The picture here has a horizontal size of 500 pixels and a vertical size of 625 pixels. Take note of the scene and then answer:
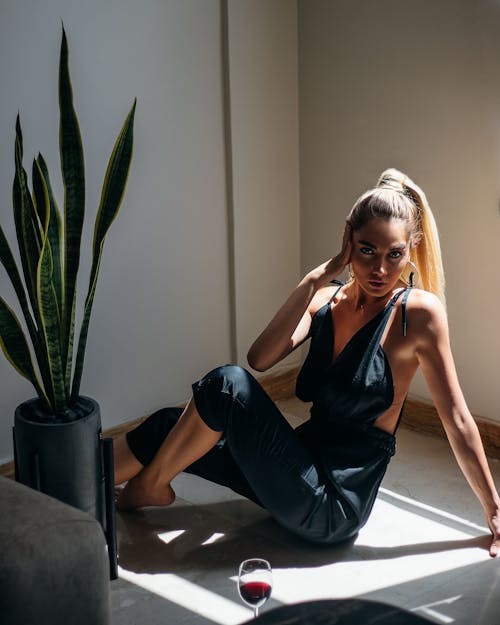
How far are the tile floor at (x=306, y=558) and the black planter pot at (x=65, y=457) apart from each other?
0.61 ft

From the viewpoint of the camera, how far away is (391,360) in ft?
7.61

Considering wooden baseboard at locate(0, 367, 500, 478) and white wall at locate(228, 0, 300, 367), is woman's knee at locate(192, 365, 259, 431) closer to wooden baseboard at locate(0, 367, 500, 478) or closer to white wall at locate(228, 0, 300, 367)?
wooden baseboard at locate(0, 367, 500, 478)

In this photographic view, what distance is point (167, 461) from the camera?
2.43 metres

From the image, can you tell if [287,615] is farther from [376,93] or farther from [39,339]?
[376,93]

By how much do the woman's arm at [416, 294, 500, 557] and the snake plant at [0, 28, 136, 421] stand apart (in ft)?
2.91

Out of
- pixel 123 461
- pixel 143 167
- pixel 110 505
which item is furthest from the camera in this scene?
pixel 143 167

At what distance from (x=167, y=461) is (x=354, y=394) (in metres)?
0.57

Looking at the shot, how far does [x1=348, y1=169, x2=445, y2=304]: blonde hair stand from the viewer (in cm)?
222

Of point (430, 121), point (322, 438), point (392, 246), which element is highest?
point (430, 121)

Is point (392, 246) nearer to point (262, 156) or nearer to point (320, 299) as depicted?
point (320, 299)

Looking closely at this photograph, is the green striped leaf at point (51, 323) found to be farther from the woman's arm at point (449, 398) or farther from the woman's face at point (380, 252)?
the woman's arm at point (449, 398)

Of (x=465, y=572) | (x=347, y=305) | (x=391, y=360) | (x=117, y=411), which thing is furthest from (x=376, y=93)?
(x=465, y=572)

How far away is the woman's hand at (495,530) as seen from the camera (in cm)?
230

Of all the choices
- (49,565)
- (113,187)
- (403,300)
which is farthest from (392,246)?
(49,565)
